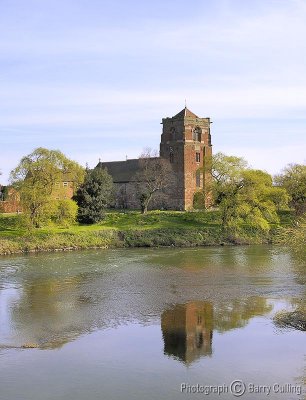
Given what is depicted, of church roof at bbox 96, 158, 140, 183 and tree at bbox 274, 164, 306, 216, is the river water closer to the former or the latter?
tree at bbox 274, 164, 306, 216

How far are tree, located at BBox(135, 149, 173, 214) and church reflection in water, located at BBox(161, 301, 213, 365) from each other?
53469 millimetres

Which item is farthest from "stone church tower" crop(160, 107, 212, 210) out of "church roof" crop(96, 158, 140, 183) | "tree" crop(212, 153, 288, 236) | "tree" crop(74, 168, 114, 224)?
"tree" crop(74, 168, 114, 224)

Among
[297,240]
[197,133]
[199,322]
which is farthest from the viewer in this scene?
[197,133]

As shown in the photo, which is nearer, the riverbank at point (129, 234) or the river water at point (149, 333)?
the river water at point (149, 333)

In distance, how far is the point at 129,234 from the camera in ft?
203

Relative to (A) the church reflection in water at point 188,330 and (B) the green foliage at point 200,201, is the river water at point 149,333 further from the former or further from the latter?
(B) the green foliage at point 200,201

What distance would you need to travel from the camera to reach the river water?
17672mm

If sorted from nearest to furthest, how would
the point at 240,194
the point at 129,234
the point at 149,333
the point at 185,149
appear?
the point at 149,333 → the point at 129,234 → the point at 240,194 → the point at 185,149

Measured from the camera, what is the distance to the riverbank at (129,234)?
55.7 m

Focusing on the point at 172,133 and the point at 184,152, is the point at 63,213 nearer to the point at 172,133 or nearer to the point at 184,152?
the point at 184,152

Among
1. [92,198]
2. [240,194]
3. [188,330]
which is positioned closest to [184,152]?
[240,194]

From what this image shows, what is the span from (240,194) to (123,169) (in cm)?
3894

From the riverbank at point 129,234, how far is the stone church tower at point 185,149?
13911 millimetres

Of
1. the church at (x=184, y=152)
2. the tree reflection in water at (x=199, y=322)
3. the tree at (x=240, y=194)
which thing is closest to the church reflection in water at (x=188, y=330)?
the tree reflection in water at (x=199, y=322)
